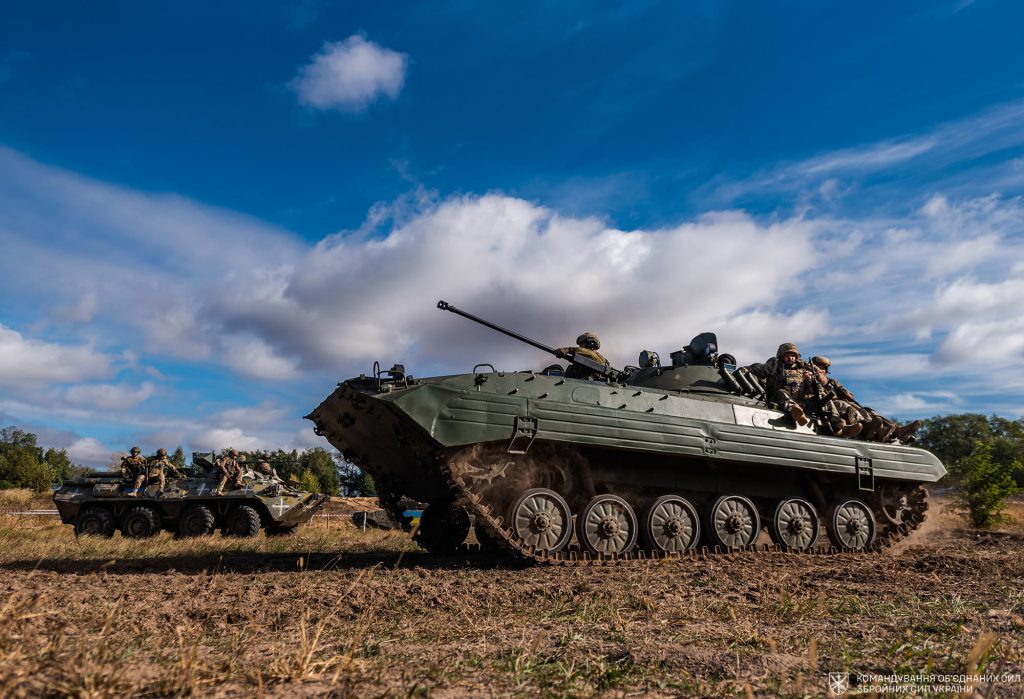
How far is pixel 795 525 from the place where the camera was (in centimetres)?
1137

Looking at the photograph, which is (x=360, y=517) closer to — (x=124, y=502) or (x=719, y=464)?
(x=124, y=502)

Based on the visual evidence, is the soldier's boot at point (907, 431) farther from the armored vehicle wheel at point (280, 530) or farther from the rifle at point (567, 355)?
the armored vehicle wheel at point (280, 530)

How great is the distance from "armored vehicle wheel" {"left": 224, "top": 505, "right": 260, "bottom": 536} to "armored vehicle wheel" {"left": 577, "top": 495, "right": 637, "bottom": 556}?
1042 centimetres

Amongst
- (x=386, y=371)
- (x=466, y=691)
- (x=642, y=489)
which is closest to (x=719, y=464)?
(x=642, y=489)

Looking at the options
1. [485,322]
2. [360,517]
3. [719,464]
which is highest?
[485,322]

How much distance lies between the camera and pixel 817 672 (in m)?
3.61

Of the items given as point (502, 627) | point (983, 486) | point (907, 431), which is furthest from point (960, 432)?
point (502, 627)

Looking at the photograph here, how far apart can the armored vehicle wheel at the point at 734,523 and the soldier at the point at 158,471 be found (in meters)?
13.1

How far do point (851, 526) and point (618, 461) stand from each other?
190 inches

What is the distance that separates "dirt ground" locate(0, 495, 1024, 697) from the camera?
3.24 meters

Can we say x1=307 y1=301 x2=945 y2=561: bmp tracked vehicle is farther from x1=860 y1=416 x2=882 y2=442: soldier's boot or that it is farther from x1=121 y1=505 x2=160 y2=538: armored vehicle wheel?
x1=121 y1=505 x2=160 y2=538: armored vehicle wheel

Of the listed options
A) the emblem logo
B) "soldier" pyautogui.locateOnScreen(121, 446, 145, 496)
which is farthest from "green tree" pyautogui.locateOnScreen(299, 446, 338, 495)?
the emblem logo

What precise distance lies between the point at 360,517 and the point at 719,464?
12.9 metres

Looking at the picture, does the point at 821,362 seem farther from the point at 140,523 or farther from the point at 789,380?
the point at 140,523
